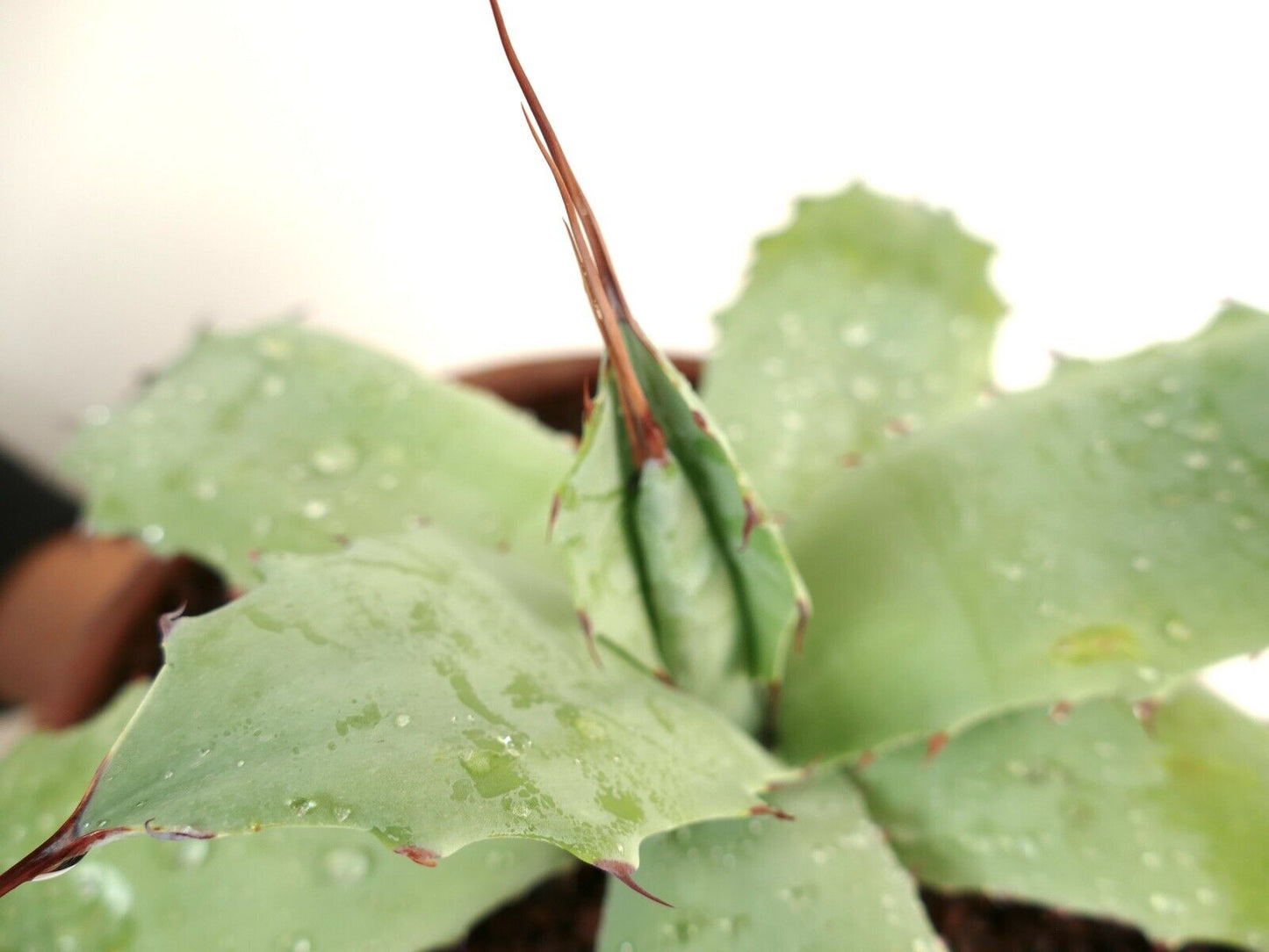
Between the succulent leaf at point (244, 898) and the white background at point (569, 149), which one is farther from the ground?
the white background at point (569, 149)

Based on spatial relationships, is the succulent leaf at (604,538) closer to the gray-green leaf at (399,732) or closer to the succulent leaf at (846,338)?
the gray-green leaf at (399,732)

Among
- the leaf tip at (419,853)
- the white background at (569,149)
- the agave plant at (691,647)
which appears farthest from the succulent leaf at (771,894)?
the white background at (569,149)

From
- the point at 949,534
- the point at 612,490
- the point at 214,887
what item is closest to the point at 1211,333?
the point at 949,534

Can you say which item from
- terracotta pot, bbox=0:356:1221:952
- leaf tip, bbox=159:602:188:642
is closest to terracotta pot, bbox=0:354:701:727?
terracotta pot, bbox=0:356:1221:952

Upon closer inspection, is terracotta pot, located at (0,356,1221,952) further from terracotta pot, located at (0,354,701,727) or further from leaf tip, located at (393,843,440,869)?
leaf tip, located at (393,843,440,869)

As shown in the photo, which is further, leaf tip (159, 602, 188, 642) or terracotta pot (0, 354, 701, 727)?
terracotta pot (0, 354, 701, 727)

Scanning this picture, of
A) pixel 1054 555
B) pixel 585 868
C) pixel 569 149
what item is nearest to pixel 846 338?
pixel 1054 555

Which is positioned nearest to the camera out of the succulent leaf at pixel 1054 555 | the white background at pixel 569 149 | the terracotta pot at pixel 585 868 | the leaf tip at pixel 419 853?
the leaf tip at pixel 419 853
